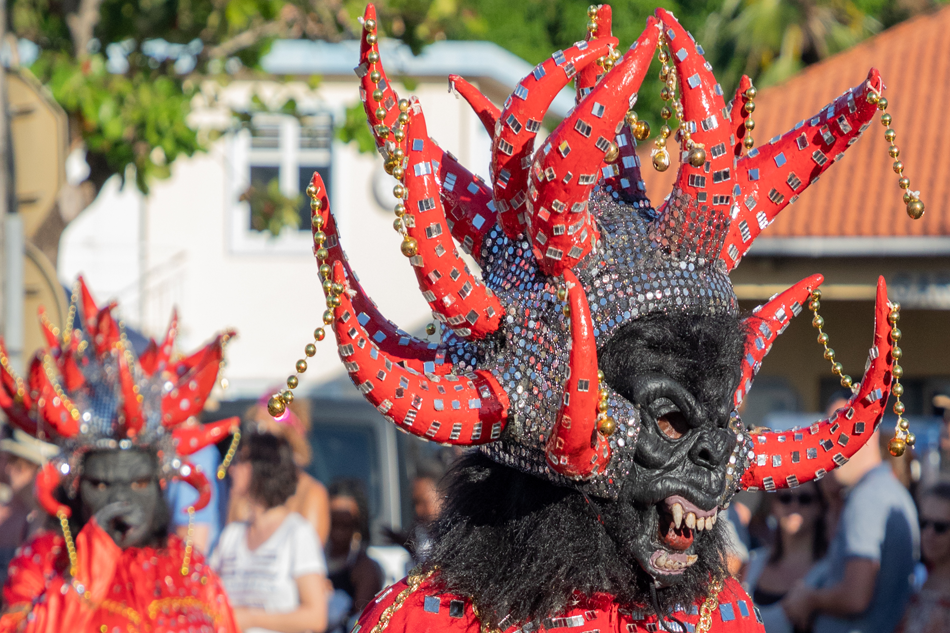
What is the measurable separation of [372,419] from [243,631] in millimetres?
2391

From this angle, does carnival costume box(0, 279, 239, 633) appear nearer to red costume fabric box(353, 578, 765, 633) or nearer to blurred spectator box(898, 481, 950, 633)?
red costume fabric box(353, 578, 765, 633)

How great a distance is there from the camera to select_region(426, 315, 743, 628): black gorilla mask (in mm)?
1674

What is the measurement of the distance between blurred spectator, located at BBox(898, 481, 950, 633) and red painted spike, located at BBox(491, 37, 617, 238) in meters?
2.77

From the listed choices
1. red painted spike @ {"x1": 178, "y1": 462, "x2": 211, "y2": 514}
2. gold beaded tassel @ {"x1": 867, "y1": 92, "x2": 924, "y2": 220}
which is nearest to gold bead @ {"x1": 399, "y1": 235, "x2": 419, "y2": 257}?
gold beaded tassel @ {"x1": 867, "y1": 92, "x2": 924, "y2": 220}

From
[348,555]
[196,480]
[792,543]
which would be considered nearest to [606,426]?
[196,480]

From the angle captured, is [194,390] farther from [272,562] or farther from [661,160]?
[661,160]

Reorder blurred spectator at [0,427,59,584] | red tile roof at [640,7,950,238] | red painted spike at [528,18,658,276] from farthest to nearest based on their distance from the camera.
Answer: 1. red tile roof at [640,7,950,238]
2. blurred spectator at [0,427,59,584]
3. red painted spike at [528,18,658,276]

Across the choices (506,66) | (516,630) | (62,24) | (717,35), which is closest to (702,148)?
(516,630)

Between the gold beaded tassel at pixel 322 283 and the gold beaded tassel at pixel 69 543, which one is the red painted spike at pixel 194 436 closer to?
the gold beaded tassel at pixel 69 543

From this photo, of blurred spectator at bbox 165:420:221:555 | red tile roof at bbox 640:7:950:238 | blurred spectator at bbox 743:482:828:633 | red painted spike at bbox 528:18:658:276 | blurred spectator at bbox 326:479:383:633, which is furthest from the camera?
red tile roof at bbox 640:7:950:238

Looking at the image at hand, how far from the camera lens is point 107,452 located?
12.0 feet

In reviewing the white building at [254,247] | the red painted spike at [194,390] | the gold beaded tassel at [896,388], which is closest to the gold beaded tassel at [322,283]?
the gold beaded tassel at [896,388]

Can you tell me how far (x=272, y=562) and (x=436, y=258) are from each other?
314 cm

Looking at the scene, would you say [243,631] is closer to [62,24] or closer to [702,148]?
[702,148]
